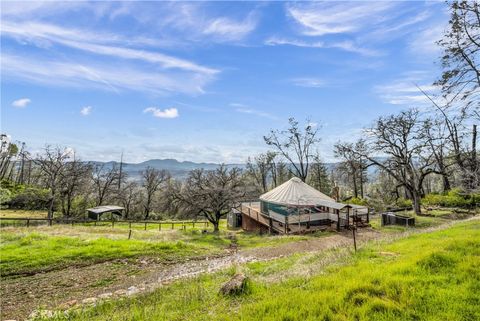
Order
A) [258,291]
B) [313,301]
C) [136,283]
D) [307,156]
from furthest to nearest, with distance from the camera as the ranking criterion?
[307,156] < [136,283] < [258,291] < [313,301]

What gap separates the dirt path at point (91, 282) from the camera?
8297mm

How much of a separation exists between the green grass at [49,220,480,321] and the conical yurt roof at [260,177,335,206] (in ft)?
53.4

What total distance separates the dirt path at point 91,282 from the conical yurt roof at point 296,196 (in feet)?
32.4

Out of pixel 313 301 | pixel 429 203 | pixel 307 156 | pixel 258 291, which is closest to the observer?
pixel 313 301

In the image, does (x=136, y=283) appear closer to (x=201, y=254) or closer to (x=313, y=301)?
(x=201, y=254)

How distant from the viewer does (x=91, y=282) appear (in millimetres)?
10328

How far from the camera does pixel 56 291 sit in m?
9.45

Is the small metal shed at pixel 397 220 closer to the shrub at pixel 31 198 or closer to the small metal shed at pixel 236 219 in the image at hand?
the small metal shed at pixel 236 219

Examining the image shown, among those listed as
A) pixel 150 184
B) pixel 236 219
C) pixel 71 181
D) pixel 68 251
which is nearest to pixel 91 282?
pixel 68 251

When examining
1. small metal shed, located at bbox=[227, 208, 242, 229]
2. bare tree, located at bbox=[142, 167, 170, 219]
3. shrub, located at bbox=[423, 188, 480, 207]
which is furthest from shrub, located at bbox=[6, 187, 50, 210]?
shrub, located at bbox=[423, 188, 480, 207]

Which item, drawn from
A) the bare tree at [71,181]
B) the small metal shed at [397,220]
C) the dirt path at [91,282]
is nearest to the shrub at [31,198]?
the bare tree at [71,181]

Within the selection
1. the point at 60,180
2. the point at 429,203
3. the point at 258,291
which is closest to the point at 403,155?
the point at 429,203

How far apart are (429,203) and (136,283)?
3072 cm

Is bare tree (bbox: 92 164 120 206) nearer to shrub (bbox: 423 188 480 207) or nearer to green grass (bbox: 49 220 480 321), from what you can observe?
green grass (bbox: 49 220 480 321)
